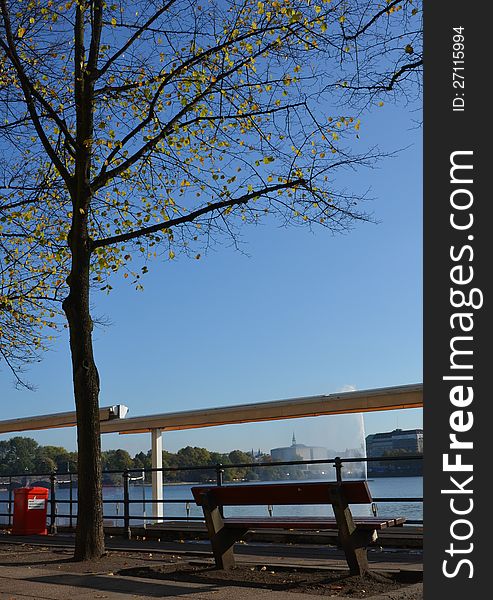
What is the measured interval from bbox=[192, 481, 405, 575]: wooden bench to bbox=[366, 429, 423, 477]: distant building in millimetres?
2933

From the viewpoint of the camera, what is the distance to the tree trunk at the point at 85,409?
1069cm

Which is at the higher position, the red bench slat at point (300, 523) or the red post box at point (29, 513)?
the red bench slat at point (300, 523)

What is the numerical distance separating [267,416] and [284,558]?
6.19 meters

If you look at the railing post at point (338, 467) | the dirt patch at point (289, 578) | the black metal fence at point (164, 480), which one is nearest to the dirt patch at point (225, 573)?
the dirt patch at point (289, 578)

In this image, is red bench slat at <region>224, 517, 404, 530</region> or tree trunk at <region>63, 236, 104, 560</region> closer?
red bench slat at <region>224, 517, 404, 530</region>

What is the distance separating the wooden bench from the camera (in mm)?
8000

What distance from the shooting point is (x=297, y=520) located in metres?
9.16

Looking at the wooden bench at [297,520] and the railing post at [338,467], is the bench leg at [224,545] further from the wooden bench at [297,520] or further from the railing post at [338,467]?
the railing post at [338,467]

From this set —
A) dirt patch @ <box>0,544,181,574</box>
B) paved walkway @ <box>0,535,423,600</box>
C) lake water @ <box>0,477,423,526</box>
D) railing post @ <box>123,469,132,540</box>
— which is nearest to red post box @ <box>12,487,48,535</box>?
lake water @ <box>0,477,423,526</box>

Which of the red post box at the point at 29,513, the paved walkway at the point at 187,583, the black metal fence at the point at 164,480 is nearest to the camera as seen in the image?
the paved walkway at the point at 187,583

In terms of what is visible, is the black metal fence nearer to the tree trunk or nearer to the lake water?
the lake water

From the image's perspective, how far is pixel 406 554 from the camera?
10.4m

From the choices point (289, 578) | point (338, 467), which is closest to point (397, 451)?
point (338, 467)

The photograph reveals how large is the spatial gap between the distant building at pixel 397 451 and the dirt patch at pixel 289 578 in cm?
311
